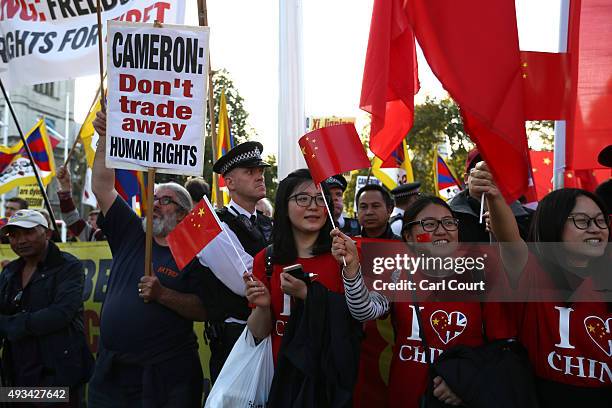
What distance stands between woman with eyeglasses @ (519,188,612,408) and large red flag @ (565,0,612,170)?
2.37 feet

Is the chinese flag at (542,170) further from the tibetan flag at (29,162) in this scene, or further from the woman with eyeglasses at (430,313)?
the tibetan flag at (29,162)

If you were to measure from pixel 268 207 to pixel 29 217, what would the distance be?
4020mm

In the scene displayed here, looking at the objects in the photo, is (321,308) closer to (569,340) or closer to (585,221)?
(569,340)

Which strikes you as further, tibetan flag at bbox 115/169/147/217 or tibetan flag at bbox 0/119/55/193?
tibetan flag at bbox 0/119/55/193

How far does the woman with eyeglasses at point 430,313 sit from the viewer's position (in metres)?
3.16

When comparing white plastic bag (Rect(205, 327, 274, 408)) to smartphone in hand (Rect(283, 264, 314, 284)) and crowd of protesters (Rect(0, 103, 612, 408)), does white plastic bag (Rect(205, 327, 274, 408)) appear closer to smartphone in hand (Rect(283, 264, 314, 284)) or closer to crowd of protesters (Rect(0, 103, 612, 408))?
crowd of protesters (Rect(0, 103, 612, 408))

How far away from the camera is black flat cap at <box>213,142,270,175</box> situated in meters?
4.84

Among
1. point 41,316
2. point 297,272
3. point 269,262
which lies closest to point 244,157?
point 269,262

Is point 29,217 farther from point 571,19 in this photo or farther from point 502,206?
point 571,19

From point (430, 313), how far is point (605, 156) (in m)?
1.39

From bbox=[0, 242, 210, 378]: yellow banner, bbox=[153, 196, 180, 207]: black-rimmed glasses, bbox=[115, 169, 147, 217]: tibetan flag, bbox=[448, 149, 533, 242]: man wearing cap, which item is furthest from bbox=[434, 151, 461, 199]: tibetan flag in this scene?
bbox=[153, 196, 180, 207]: black-rimmed glasses

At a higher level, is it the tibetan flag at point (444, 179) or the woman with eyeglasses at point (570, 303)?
the tibetan flag at point (444, 179)

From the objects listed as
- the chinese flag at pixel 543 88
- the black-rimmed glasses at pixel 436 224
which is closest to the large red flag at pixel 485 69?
the chinese flag at pixel 543 88

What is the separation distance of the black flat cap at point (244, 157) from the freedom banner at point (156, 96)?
2.08ft
